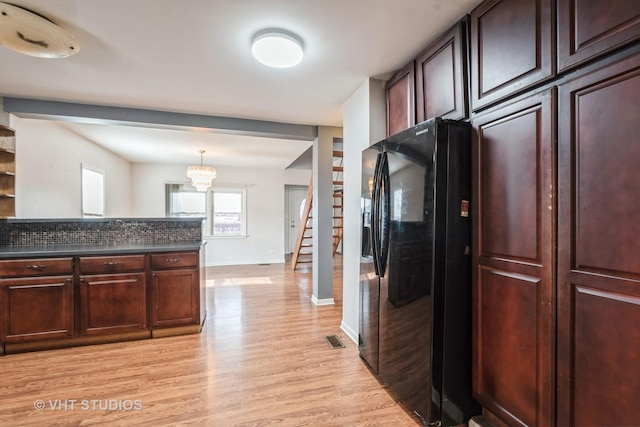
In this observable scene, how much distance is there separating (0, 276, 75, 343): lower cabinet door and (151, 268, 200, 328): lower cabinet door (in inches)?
27.0

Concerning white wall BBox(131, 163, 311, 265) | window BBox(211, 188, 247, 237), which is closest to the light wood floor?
white wall BBox(131, 163, 311, 265)

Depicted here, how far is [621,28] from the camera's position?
99 cm

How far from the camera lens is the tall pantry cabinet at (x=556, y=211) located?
1001 millimetres

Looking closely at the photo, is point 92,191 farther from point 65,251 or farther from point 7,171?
point 65,251

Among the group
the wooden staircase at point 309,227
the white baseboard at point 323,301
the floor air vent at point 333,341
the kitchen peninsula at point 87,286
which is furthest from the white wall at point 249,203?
the floor air vent at point 333,341

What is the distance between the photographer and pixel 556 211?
46.8 inches

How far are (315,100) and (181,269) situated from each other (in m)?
2.23

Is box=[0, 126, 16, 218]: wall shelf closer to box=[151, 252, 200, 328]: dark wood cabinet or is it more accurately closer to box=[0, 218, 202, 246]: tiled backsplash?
box=[0, 218, 202, 246]: tiled backsplash

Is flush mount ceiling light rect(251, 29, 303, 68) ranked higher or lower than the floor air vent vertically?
higher

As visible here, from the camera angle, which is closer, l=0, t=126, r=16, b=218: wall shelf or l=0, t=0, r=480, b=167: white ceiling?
l=0, t=0, r=480, b=167: white ceiling

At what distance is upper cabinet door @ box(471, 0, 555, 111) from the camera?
1.23m

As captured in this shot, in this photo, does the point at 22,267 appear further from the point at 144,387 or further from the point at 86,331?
the point at 144,387

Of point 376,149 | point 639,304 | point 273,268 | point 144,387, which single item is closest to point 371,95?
point 376,149

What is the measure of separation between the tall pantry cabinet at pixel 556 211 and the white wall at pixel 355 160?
99 cm
